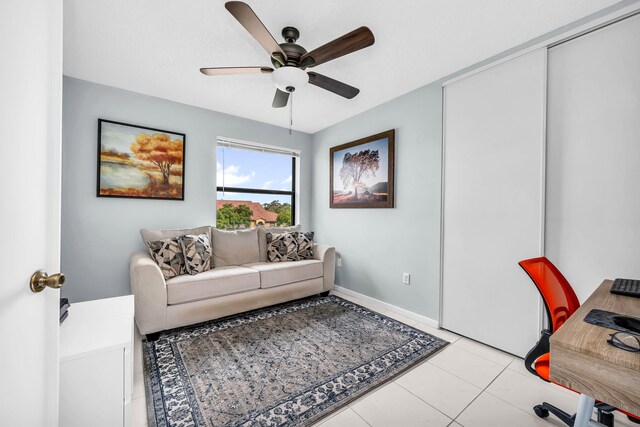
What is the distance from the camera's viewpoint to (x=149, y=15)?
1.74 metres

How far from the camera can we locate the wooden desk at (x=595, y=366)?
0.60m

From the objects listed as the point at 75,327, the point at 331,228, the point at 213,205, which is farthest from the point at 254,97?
the point at 75,327

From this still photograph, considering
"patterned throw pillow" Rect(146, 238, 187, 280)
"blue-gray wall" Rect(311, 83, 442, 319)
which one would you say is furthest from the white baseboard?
"patterned throw pillow" Rect(146, 238, 187, 280)

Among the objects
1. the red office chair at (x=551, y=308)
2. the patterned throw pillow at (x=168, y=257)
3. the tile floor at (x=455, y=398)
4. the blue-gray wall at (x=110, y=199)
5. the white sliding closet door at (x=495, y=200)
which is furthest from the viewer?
the blue-gray wall at (x=110, y=199)

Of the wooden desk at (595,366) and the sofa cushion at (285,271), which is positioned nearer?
the wooden desk at (595,366)

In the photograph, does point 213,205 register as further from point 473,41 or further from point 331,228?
point 473,41

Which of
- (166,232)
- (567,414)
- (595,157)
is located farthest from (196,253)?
(595,157)

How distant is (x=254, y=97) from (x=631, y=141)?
3.05m

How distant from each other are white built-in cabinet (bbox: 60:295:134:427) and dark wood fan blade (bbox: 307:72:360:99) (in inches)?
78.1

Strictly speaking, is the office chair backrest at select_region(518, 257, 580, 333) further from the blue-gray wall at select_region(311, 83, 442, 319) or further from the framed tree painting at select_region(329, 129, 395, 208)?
the framed tree painting at select_region(329, 129, 395, 208)

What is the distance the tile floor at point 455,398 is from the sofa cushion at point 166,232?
3.75 feet

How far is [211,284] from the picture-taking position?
2475 millimetres

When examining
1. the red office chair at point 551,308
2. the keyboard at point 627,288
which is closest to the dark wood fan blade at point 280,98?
the red office chair at point 551,308

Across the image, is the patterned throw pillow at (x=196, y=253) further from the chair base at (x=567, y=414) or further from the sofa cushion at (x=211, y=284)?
the chair base at (x=567, y=414)
